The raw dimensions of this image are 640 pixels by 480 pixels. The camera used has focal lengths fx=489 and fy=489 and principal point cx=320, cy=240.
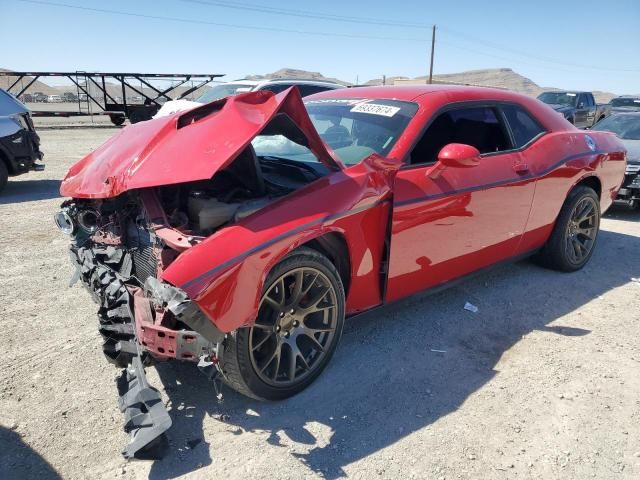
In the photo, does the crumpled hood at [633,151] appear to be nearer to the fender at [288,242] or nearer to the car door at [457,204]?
the car door at [457,204]

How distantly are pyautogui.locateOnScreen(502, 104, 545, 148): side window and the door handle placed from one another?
0.19 metres

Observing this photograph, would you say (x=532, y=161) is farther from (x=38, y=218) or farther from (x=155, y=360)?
(x=38, y=218)

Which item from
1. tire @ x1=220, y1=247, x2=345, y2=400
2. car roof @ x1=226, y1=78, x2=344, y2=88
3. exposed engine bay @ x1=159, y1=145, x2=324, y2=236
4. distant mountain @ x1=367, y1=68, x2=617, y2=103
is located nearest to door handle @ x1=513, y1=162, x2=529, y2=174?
exposed engine bay @ x1=159, y1=145, x2=324, y2=236

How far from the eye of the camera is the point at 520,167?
380cm

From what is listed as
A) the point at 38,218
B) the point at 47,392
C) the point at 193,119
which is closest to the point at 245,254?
the point at 193,119

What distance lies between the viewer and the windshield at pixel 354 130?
321cm

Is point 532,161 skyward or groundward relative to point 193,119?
groundward

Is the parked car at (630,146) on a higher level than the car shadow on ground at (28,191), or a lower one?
higher

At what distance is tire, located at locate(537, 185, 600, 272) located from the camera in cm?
446

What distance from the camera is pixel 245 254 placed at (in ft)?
7.50

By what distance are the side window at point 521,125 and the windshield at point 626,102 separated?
15.8 m

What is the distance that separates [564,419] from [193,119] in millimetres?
2747

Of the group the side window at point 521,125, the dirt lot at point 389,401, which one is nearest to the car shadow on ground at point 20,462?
the dirt lot at point 389,401

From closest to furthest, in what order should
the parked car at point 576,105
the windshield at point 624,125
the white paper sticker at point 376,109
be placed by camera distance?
the white paper sticker at point 376,109, the windshield at point 624,125, the parked car at point 576,105
